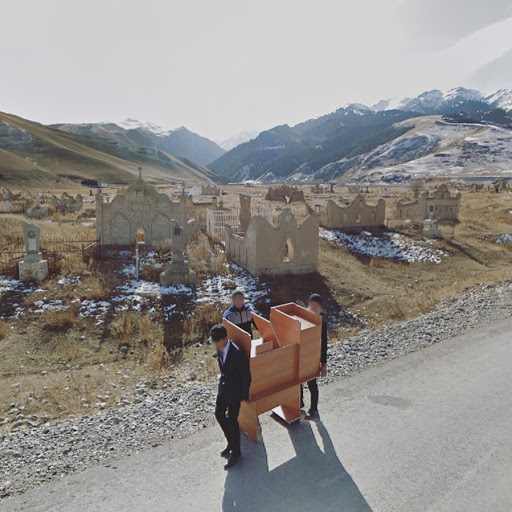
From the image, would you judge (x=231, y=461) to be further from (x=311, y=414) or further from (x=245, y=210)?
(x=245, y=210)

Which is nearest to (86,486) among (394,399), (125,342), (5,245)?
(394,399)

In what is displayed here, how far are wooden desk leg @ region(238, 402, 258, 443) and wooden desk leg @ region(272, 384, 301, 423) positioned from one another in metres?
0.66

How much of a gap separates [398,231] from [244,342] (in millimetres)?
25044

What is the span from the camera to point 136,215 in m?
21.2

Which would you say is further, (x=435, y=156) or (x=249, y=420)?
(x=435, y=156)

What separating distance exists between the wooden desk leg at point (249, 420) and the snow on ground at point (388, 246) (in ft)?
61.9

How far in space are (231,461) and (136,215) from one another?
17.6 metres

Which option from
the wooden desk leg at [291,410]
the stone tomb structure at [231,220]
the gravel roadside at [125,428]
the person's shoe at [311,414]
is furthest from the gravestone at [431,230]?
the wooden desk leg at [291,410]

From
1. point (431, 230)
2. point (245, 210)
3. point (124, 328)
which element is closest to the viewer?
point (124, 328)

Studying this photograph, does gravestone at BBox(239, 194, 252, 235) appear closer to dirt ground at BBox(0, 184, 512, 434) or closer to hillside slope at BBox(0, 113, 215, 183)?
dirt ground at BBox(0, 184, 512, 434)

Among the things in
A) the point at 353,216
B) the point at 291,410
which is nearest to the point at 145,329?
the point at 291,410

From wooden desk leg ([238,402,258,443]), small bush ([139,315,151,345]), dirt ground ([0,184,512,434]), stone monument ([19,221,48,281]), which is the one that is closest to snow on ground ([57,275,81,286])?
dirt ground ([0,184,512,434])

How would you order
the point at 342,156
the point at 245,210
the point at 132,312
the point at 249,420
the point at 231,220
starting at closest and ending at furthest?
the point at 249,420, the point at 132,312, the point at 245,210, the point at 231,220, the point at 342,156

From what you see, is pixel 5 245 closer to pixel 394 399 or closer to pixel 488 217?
pixel 394 399
